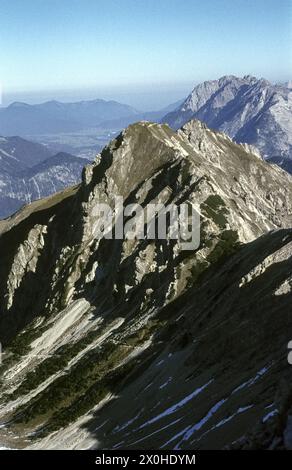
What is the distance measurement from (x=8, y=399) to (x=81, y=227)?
50616mm

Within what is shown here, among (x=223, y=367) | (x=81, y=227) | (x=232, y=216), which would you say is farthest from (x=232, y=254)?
(x=81, y=227)

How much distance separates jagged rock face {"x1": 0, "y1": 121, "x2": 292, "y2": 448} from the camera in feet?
198

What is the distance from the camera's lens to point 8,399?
96312 millimetres

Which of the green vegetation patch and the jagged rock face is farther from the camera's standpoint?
the green vegetation patch

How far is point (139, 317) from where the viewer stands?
330 ft

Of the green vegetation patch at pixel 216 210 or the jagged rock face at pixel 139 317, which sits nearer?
the jagged rock face at pixel 139 317

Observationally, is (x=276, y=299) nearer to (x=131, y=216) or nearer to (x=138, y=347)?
(x=138, y=347)

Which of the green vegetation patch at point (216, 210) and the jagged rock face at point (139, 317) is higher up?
the green vegetation patch at point (216, 210)

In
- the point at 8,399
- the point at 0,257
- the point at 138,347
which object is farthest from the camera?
the point at 0,257

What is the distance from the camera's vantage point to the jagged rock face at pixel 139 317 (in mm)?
60438

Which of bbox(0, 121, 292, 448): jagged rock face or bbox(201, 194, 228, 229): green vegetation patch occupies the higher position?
bbox(201, 194, 228, 229): green vegetation patch

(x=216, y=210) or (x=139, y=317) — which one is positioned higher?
(x=216, y=210)

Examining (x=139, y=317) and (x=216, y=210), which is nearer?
(x=139, y=317)
